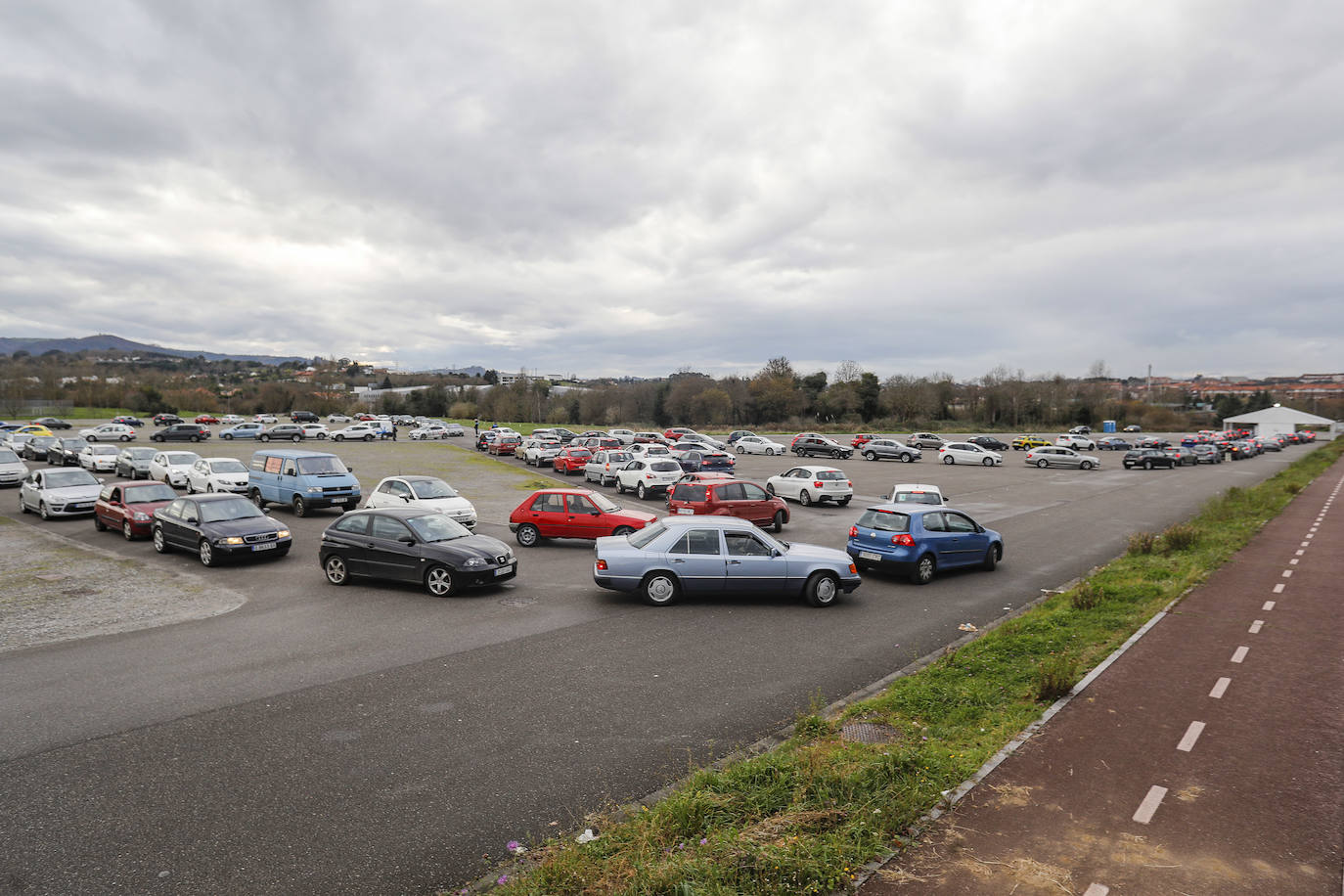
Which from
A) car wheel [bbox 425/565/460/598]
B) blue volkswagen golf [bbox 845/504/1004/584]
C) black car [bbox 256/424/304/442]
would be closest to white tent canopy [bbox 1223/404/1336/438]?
blue volkswagen golf [bbox 845/504/1004/584]

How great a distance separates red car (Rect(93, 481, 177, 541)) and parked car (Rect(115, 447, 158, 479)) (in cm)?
1188

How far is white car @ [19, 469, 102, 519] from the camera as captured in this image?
21.2 m

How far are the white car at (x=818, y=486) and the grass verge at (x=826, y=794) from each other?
16.3 meters

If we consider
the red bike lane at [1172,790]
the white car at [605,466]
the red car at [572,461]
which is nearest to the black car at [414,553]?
the red bike lane at [1172,790]

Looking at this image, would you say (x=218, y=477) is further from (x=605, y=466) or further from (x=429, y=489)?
(x=605, y=466)

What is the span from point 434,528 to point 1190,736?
11519 mm

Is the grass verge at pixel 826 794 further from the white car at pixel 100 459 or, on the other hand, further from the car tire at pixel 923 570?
the white car at pixel 100 459

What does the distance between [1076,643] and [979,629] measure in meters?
1.58

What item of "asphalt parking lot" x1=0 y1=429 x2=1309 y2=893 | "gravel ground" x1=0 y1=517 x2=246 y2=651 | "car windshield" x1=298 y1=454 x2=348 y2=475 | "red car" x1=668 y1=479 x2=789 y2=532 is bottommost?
"gravel ground" x1=0 y1=517 x2=246 y2=651

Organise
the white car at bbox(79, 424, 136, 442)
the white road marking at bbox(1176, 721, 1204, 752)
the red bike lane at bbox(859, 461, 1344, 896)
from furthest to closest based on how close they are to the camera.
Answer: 1. the white car at bbox(79, 424, 136, 442)
2. the white road marking at bbox(1176, 721, 1204, 752)
3. the red bike lane at bbox(859, 461, 1344, 896)

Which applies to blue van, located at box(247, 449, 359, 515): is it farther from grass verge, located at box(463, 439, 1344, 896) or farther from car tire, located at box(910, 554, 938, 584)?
grass verge, located at box(463, 439, 1344, 896)

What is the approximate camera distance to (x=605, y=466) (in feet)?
105

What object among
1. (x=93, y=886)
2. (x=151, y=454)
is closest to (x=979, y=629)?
(x=93, y=886)

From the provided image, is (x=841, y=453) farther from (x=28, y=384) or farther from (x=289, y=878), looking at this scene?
(x=28, y=384)
